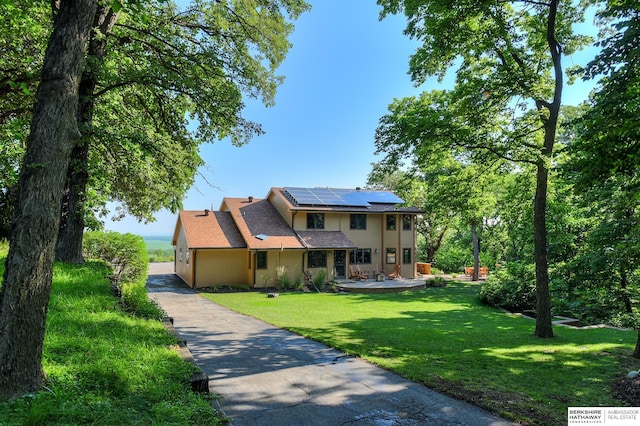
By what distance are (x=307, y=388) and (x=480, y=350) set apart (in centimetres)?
468

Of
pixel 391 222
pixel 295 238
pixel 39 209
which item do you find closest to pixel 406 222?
pixel 391 222

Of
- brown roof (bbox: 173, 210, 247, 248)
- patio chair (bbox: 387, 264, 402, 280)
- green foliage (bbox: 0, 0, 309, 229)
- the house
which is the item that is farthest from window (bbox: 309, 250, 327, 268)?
green foliage (bbox: 0, 0, 309, 229)

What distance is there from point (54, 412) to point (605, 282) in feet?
53.1

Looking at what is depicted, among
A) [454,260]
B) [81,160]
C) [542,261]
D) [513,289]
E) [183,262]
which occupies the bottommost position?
[513,289]

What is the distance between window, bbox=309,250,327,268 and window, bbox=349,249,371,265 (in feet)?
9.07

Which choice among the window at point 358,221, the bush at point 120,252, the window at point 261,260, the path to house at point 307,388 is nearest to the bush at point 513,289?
the window at point 358,221

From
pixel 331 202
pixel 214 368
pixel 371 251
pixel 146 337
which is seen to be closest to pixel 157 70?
pixel 146 337

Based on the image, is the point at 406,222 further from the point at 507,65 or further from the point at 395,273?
the point at 507,65

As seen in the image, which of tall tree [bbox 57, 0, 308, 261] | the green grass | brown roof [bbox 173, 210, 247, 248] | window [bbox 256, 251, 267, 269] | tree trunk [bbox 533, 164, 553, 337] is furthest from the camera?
window [bbox 256, 251, 267, 269]

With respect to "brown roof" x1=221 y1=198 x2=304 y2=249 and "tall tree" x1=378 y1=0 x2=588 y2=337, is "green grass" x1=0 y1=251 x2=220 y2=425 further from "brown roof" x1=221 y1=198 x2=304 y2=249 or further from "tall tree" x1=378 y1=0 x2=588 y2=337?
"brown roof" x1=221 y1=198 x2=304 y2=249

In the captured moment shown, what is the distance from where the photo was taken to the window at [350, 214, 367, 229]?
2602 centimetres

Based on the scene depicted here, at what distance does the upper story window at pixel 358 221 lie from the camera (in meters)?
26.0

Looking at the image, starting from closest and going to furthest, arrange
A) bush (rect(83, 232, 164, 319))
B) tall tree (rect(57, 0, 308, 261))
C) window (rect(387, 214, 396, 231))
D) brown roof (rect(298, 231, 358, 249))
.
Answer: tall tree (rect(57, 0, 308, 261))
bush (rect(83, 232, 164, 319))
brown roof (rect(298, 231, 358, 249))
window (rect(387, 214, 396, 231))

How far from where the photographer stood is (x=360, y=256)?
26.0 meters
